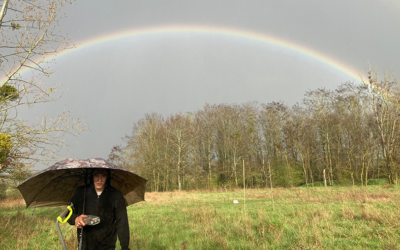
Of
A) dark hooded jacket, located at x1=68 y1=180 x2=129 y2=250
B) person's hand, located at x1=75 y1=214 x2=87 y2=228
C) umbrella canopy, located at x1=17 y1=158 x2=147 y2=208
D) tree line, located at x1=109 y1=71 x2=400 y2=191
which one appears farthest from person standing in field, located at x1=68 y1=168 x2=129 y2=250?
tree line, located at x1=109 y1=71 x2=400 y2=191

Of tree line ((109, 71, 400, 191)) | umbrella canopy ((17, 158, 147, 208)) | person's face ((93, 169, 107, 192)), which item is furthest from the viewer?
tree line ((109, 71, 400, 191))

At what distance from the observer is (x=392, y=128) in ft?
95.5

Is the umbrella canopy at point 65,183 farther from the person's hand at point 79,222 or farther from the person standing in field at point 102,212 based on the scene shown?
the person's hand at point 79,222

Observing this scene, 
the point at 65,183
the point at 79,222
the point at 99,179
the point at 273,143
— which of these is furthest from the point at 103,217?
the point at 273,143

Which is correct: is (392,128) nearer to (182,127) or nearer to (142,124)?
(182,127)

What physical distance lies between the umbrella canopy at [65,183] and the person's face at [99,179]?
15 centimetres

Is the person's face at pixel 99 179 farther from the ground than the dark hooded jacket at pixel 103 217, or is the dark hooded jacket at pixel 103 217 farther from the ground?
the person's face at pixel 99 179

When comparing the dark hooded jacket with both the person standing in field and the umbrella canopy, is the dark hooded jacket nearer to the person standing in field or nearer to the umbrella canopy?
the person standing in field

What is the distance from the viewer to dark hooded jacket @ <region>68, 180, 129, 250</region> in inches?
124

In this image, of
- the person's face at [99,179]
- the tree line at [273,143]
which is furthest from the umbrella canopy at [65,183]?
the tree line at [273,143]

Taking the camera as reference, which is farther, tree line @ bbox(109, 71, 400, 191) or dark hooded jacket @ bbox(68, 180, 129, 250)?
tree line @ bbox(109, 71, 400, 191)

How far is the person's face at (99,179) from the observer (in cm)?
330

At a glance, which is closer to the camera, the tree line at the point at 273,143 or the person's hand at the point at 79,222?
the person's hand at the point at 79,222

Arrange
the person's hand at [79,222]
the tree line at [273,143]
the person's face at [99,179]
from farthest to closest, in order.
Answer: the tree line at [273,143]
the person's face at [99,179]
the person's hand at [79,222]
